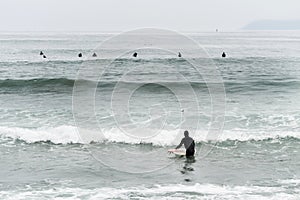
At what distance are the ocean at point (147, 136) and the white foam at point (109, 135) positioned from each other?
5 cm

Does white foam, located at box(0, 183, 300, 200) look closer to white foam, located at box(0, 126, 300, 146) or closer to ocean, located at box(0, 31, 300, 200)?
ocean, located at box(0, 31, 300, 200)

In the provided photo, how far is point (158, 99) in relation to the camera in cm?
2959

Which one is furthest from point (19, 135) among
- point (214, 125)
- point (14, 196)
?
point (214, 125)

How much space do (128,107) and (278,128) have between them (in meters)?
9.68

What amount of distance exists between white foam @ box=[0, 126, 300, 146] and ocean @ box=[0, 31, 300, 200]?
5 centimetres

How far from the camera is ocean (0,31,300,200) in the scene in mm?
13164

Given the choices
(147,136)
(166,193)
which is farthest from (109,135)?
(166,193)

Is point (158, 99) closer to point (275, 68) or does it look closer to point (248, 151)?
point (248, 151)

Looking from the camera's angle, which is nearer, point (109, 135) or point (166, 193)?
point (166, 193)

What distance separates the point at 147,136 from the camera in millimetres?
20438

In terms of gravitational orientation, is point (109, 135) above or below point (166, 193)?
above

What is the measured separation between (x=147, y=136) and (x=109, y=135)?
1.87m

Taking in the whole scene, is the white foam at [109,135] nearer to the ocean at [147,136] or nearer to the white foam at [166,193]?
the ocean at [147,136]

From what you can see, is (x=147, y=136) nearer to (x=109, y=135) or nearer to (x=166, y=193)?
(x=109, y=135)
